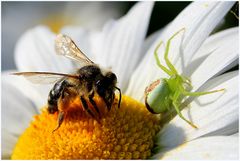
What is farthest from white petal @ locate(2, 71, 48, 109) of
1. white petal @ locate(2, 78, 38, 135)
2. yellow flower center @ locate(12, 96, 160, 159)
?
yellow flower center @ locate(12, 96, 160, 159)

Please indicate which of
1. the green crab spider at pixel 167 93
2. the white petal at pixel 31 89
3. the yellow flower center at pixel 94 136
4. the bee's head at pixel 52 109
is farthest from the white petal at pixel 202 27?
the white petal at pixel 31 89

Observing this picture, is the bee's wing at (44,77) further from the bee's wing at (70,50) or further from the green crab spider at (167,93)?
the green crab spider at (167,93)

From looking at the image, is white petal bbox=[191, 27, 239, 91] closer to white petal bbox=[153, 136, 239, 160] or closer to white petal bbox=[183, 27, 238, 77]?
white petal bbox=[183, 27, 238, 77]

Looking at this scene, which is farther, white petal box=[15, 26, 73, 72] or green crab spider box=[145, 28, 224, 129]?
Result: white petal box=[15, 26, 73, 72]

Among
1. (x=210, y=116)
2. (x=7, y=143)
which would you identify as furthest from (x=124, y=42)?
(x=210, y=116)

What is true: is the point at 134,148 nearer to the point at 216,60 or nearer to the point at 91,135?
the point at 91,135

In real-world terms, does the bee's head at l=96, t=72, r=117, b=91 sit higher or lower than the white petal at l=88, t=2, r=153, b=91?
higher

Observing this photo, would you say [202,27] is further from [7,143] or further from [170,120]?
[7,143]

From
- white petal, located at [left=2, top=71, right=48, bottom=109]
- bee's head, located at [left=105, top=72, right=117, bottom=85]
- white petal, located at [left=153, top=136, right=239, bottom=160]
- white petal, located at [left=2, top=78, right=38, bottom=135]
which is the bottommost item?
white petal, located at [left=2, top=78, right=38, bottom=135]
